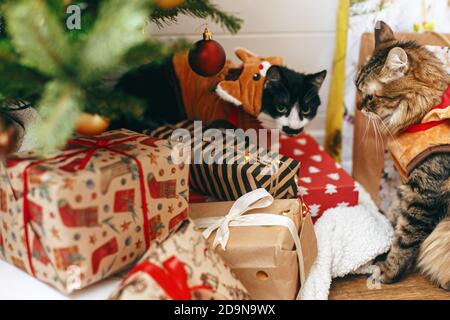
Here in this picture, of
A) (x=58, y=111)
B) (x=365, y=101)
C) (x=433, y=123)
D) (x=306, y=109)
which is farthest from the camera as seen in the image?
(x=306, y=109)

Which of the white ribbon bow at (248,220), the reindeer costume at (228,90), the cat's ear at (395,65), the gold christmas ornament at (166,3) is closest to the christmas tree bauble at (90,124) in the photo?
the gold christmas ornament at (166,3)

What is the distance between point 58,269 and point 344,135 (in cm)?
121

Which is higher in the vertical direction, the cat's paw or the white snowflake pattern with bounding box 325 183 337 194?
the white snowflake pattern with bounding box 325 183 337 194

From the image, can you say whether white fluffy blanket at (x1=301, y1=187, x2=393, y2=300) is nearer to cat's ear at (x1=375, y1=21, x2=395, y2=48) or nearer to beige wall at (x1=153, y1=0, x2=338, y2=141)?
cat's ear at (x1=375, y1=21, x2=395, y2=48)

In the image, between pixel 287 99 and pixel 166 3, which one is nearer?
pixel 166 3

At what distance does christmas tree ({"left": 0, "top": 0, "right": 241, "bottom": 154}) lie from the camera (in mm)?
703

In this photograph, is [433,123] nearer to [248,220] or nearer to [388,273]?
[388,273]

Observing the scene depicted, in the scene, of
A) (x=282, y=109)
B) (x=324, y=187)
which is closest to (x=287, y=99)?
(x=282, y=109)

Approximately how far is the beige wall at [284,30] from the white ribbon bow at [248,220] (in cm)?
73

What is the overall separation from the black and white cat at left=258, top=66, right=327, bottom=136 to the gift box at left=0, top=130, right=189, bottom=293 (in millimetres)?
428

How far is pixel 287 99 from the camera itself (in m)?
A: 1.33

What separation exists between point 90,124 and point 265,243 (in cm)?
45

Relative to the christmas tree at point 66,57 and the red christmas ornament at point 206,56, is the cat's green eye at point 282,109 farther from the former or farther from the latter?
the christmas tree at point 66,57

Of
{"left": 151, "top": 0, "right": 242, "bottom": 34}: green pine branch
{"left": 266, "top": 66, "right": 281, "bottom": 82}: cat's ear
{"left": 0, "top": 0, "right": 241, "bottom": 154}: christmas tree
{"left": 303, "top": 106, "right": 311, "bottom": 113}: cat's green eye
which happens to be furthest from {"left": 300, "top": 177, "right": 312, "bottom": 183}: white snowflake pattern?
{"left": 0, "top": 0, "right": 241, "bottom": 154}: christmas tree
